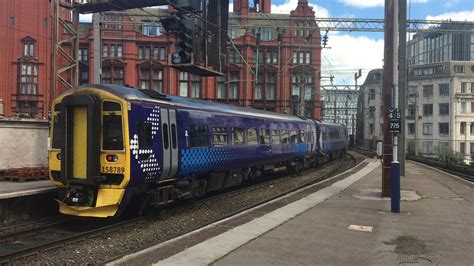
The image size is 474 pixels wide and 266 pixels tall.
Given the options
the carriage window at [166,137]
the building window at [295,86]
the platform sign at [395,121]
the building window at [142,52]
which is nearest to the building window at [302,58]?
the building window at [295,86]

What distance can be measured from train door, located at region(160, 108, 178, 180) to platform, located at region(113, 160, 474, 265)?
6.64ft

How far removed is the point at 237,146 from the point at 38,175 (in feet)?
21.0

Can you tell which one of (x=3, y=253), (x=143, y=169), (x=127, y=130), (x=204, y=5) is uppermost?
(x=204, y=5)

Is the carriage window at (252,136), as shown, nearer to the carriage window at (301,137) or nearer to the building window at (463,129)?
the carriage window at (301,137)

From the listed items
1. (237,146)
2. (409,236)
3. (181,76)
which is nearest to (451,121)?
(181,76)

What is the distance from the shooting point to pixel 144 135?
10477 millimetres

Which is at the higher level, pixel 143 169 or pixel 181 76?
pixel 181 76

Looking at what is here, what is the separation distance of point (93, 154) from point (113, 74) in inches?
1874

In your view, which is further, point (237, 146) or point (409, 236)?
point (237, 146)

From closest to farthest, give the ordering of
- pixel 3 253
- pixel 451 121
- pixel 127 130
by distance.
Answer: pixel 3 253 → pixel 127 130 → pixel 451 121

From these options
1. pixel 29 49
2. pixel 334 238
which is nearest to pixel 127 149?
pixel 334 238

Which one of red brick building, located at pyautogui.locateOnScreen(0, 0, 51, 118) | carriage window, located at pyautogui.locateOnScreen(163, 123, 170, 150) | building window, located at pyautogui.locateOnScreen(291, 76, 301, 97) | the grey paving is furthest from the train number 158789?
building window, located at pyautogui.locateOnScreen(291, 76, 301, 97)

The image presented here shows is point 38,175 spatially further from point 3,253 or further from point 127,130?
point 3,253

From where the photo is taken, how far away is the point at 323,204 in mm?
13172
